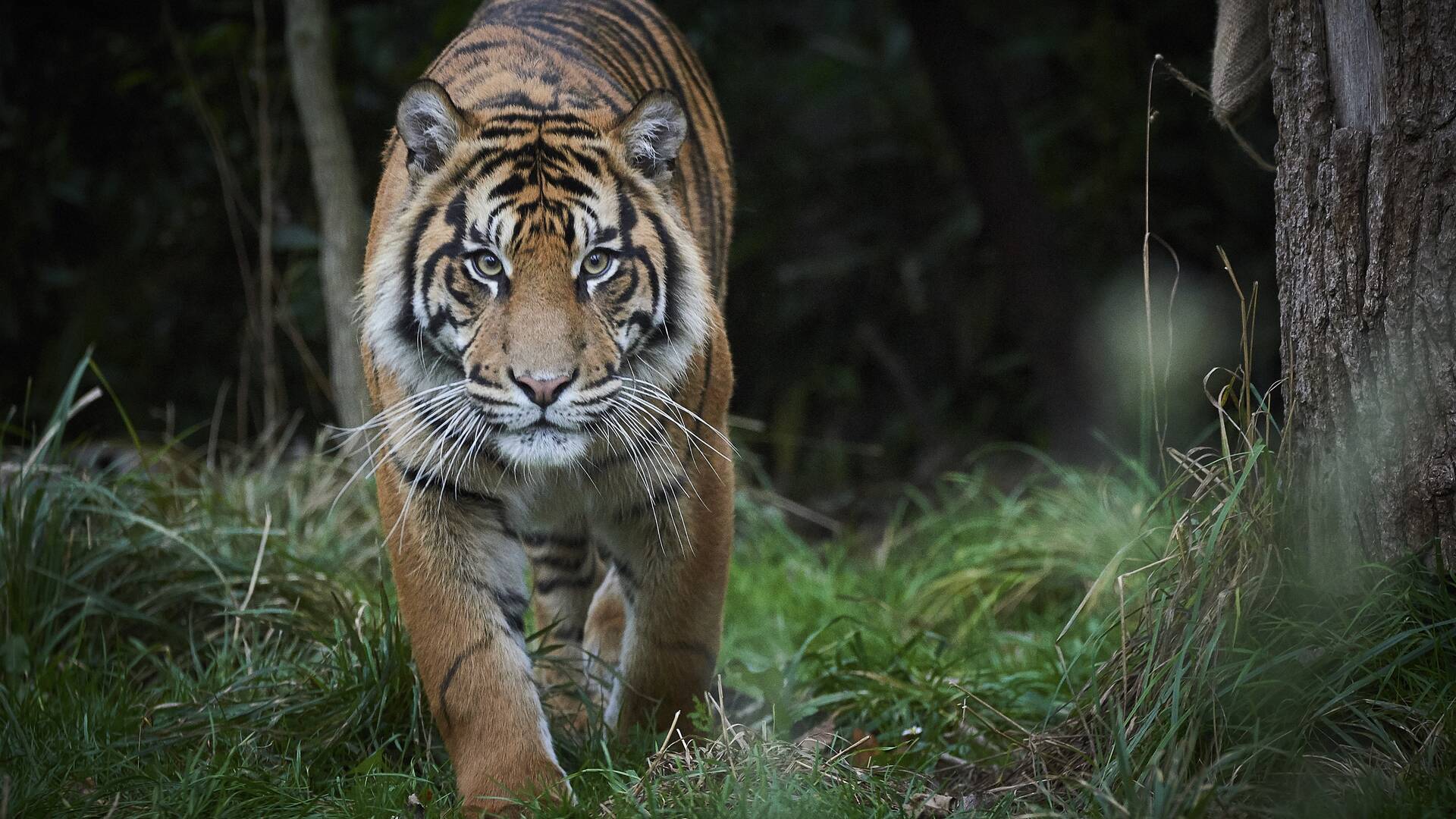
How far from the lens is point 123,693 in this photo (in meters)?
3.13

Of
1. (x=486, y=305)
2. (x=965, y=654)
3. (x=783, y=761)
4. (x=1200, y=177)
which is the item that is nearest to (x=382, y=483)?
(x=486, y=305)

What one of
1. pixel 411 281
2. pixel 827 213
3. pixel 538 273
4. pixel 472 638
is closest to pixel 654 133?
pixel 538 273

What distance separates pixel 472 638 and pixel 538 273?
2.71ft

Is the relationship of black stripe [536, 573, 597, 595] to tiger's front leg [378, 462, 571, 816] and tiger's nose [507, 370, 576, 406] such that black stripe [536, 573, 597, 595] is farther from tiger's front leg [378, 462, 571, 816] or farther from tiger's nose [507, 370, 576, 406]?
tiger's nose [507, 370, 576, 406]

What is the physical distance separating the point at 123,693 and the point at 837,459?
202 inches

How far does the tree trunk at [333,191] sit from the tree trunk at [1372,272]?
Result: 11.7ft

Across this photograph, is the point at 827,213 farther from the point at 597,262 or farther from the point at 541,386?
the point at 541,386

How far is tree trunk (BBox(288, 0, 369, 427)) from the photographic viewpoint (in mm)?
5184

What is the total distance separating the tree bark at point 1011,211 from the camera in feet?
22.4

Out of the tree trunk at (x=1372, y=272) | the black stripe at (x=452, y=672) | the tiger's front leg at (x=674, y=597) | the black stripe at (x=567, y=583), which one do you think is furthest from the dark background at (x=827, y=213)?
the tree trunk at (x=1372, y=272)

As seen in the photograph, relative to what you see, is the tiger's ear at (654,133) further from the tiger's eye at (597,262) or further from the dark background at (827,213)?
the dark background at (827,213)

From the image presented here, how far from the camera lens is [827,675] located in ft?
11.5

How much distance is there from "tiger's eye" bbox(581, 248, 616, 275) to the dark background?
8.69ft

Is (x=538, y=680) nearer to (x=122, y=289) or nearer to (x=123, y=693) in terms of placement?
(x=123, y=693)
